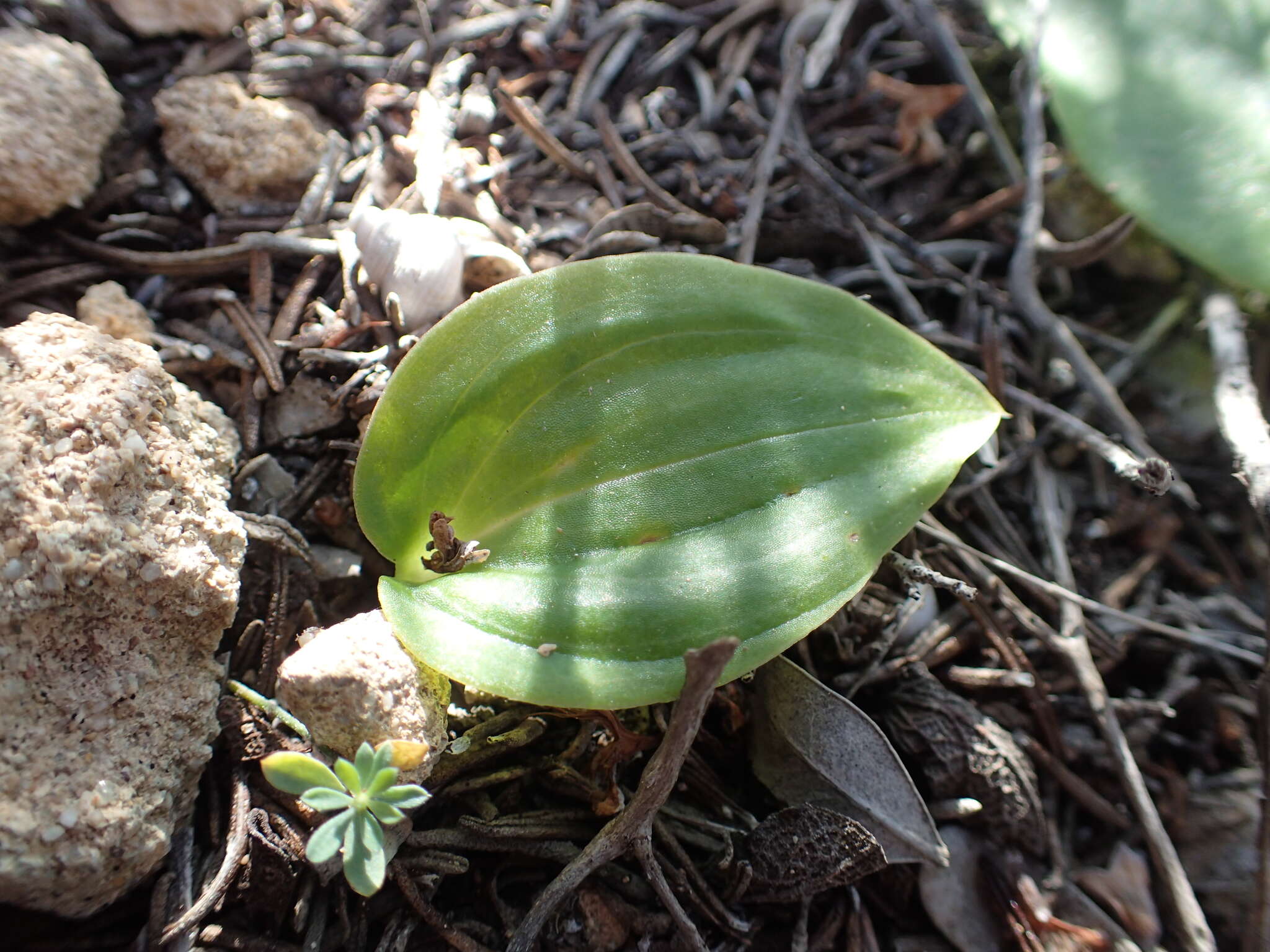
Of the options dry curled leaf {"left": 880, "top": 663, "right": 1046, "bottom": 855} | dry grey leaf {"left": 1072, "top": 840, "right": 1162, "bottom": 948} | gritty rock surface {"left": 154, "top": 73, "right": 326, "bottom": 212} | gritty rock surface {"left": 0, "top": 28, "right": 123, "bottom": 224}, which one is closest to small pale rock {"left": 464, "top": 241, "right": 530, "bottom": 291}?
gritty rock surface {"left": 154, "top": 73, "right": 326, "bottom": 212}

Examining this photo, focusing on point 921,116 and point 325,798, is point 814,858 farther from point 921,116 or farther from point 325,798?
A: point 921,116

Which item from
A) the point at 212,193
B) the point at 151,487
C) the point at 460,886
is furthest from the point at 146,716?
the point at 212,193

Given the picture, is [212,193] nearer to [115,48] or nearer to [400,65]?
[115,48]

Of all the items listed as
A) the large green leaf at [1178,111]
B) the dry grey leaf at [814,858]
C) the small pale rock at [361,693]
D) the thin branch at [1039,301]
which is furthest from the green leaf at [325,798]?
the large green leaf at [1178,111]

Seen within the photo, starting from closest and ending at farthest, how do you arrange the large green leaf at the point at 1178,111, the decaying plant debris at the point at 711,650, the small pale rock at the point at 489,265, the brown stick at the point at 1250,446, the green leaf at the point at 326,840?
1. the green leaf at the point at 326,840
2. the decaying plant debris at the point at 711,650
3. the brown stick at the point at 1250,446
4. the small pale rock at the point at 489,265
5. the large green leaf at the point at 1178,111

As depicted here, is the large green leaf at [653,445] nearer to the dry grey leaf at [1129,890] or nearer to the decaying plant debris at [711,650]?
the decaying plant debris at [711,650]

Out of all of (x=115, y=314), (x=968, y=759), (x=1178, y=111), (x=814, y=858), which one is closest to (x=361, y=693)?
(x=814, y=858)

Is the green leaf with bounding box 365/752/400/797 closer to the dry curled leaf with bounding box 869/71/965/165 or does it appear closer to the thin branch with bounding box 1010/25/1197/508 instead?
the thin branch with bounding box 1010/25/1197/508
